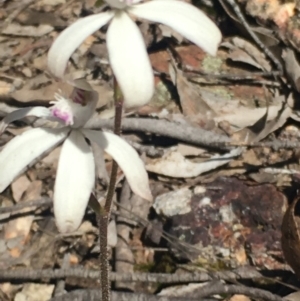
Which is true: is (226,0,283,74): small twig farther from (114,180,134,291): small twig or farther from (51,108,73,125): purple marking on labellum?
(51,108,73,125): purple marking on labellum

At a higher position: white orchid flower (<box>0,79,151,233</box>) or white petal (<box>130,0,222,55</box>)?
white petal (<box>130,0,222,55</box>)

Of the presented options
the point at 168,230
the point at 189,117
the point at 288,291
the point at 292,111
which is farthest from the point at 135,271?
the point at 292,111

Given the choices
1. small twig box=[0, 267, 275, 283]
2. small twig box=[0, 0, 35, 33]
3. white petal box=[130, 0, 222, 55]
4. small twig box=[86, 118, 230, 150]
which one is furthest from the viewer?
small twig box=[0, 0, 35, 33]

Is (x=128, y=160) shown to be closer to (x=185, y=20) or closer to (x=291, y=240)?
(x=185, y=20)

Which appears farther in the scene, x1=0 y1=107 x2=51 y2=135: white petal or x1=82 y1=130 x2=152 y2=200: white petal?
x1=0 y1=107 x2=51 y2=135: white petal

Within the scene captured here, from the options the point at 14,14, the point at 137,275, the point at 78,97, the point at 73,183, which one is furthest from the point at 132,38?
the point at 14,14

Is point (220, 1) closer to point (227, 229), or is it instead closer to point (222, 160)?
point (222, 160)

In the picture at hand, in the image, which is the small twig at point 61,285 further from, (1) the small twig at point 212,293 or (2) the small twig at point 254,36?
(2) the small twig at point 254,36

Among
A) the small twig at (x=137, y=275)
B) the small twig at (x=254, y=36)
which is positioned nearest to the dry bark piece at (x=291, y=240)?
the small twig at (x=137, y=275)

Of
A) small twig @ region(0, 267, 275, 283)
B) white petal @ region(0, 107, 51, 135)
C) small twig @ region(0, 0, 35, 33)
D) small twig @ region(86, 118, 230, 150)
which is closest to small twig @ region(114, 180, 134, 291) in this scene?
small twig @ region(0, 267, 275, 283)
